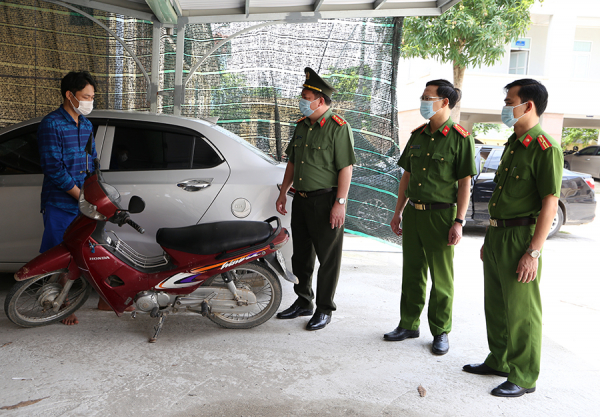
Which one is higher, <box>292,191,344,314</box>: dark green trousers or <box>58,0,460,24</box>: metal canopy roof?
<box>58,0,460,24</box>: metal canopy roof

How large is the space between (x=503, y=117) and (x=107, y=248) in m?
2.67

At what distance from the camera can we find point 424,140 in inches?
134

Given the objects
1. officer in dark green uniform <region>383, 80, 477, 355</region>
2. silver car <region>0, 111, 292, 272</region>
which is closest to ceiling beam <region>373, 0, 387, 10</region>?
officer in dark green uniform <region>383, 80, 477, 355</region>

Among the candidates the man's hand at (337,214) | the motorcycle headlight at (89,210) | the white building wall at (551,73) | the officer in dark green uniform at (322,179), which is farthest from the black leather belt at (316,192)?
the white building wall at (551,73)

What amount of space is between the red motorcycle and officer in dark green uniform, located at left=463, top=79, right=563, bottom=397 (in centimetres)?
148

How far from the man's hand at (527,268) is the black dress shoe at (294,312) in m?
1.79

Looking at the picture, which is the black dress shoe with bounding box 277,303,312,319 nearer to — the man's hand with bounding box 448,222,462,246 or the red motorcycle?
the red motorcycle

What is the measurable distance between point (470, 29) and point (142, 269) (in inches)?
388

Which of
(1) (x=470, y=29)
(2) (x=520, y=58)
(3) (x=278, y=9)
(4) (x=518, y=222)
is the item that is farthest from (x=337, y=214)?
(2) (x=520, y=58)

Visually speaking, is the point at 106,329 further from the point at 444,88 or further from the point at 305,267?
the point at 444,88

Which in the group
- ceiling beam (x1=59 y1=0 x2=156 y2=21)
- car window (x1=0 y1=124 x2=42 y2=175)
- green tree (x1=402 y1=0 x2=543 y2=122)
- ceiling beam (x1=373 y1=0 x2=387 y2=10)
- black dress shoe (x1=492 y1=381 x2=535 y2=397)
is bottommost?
black dress shoe (x1=492 y1=381 x2=535 y2=397)

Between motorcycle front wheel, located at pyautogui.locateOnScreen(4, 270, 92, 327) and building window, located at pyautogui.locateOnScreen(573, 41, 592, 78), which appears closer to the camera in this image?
motorcycle front wheel, located at pyautogui.locateOnScreen(4, 270, 92, 327)

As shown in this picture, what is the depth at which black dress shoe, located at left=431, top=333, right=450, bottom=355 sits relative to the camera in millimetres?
3361

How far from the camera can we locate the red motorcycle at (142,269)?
11.1 ft
